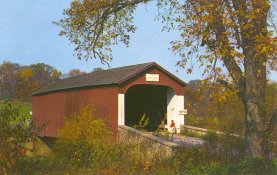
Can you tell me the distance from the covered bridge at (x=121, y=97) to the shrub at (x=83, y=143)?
236 centimetres

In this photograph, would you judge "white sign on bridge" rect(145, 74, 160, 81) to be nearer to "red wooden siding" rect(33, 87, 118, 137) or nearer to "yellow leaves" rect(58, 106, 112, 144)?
"red wooden siding" rect(33, 87, 118, 137)

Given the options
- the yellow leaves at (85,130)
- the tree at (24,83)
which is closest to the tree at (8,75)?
the tree at (24,83)

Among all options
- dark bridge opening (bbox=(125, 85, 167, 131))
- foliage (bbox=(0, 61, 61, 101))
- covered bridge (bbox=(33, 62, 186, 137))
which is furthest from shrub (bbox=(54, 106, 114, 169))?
foliage (bbox=(0, 61, 61, 101))

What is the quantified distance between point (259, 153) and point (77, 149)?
18.6ft

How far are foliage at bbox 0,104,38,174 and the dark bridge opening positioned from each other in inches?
599

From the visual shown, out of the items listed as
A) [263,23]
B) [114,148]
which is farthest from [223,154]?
[263,23]

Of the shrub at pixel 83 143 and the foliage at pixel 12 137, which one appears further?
the shrub at pixel 83 143

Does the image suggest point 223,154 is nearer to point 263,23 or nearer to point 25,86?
point 263,23

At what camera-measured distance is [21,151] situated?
8.98m

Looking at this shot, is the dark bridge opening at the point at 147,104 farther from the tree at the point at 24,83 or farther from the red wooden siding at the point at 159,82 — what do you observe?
the tree at the point at 24,83

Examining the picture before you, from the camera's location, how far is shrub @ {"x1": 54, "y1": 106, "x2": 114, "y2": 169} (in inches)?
498

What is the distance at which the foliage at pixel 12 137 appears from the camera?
8.71 metres

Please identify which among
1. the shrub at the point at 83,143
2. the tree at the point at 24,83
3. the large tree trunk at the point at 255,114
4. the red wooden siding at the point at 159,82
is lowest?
the shrub at the point at 83,143

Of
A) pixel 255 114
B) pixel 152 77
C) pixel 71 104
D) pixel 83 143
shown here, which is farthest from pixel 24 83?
pixel 255 114
